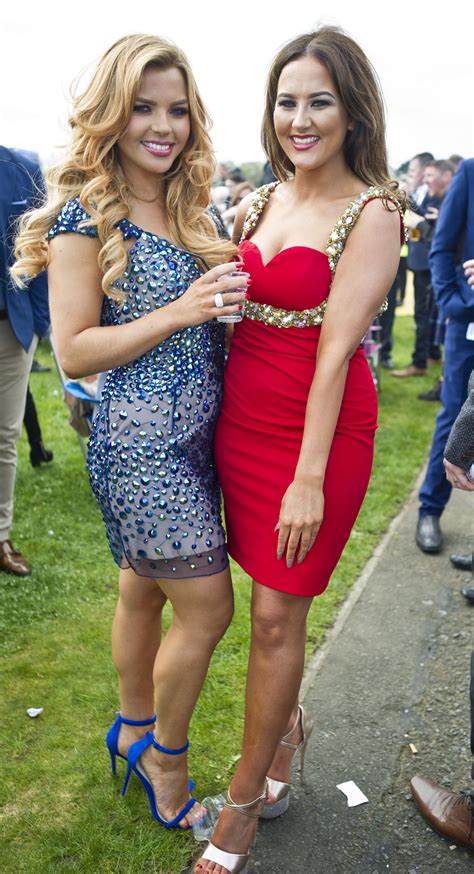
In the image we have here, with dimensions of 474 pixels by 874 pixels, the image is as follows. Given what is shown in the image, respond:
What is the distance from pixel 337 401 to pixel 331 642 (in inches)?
74.6

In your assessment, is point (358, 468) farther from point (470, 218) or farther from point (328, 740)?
point (470, 218)

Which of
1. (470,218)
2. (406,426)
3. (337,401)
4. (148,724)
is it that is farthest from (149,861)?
(406,426)

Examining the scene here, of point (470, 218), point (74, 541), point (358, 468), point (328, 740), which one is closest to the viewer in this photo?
point (358, 468)

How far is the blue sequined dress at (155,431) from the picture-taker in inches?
88.2

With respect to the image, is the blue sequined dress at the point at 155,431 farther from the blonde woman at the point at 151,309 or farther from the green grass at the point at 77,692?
the green grass at the point at 77,692

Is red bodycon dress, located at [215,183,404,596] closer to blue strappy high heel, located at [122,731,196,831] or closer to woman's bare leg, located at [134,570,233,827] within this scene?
woman's bare leg, located at [134,570,233,827]

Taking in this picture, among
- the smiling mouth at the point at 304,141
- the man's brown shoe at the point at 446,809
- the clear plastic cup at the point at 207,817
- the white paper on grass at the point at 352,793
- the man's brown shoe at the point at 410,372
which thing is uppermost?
the smiling mouth at the point at 304,141

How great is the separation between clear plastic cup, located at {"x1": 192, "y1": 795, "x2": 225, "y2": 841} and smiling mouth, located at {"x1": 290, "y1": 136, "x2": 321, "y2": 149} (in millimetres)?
2091

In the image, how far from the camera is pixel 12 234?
3920mm

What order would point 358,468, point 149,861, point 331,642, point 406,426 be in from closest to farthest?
point 358,468, point 149,861, point 331,642, point 406,426

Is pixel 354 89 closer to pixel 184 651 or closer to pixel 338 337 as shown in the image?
pixel 338 337

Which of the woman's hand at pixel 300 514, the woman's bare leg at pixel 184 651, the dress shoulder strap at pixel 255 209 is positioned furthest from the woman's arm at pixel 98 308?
the woman's bare leg at pixel 184 651

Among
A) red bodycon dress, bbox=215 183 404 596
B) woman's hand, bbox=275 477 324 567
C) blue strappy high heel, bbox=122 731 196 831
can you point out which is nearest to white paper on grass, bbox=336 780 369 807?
blue strappy high heel, bbox=122 731 196 831

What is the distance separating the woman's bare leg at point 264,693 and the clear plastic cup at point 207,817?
16cm
